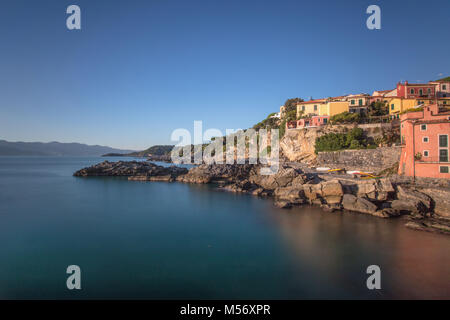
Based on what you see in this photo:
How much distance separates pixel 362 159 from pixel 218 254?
17787mm

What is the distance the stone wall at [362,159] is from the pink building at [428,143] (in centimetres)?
315

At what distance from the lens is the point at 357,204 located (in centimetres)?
1397

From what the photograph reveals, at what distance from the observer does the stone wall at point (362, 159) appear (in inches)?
721

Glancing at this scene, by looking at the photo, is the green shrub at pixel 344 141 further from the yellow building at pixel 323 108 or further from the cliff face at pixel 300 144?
the yellow building at pixel 323 108

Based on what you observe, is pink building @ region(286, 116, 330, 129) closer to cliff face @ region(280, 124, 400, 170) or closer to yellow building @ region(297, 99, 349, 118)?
cliff face @ region(280, 124, 400, 170)

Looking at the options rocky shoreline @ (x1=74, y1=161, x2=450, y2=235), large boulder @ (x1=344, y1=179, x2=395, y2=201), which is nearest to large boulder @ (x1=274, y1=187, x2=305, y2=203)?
rocky shoreline @ (x1=74, y1=161, x2=450, y2=235)

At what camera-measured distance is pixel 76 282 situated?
7266mm

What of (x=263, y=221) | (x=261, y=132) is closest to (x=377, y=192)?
(x=263, y=221)

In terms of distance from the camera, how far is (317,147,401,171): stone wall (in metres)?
18.3

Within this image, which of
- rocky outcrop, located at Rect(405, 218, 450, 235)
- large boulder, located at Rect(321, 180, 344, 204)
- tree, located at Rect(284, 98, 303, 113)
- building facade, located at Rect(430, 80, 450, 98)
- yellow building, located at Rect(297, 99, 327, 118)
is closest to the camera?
rocky outcrop, located at Rect(405, 218, 450, 235)

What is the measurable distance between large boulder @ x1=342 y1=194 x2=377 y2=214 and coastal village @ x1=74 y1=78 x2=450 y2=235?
0.17ft

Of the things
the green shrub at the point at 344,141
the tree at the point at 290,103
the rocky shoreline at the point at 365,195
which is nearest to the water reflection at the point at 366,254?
the rocky shoreline at the point at 365,195

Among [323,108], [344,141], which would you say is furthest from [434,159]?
[323,108]

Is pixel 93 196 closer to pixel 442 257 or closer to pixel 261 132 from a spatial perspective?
pixel 442 257
